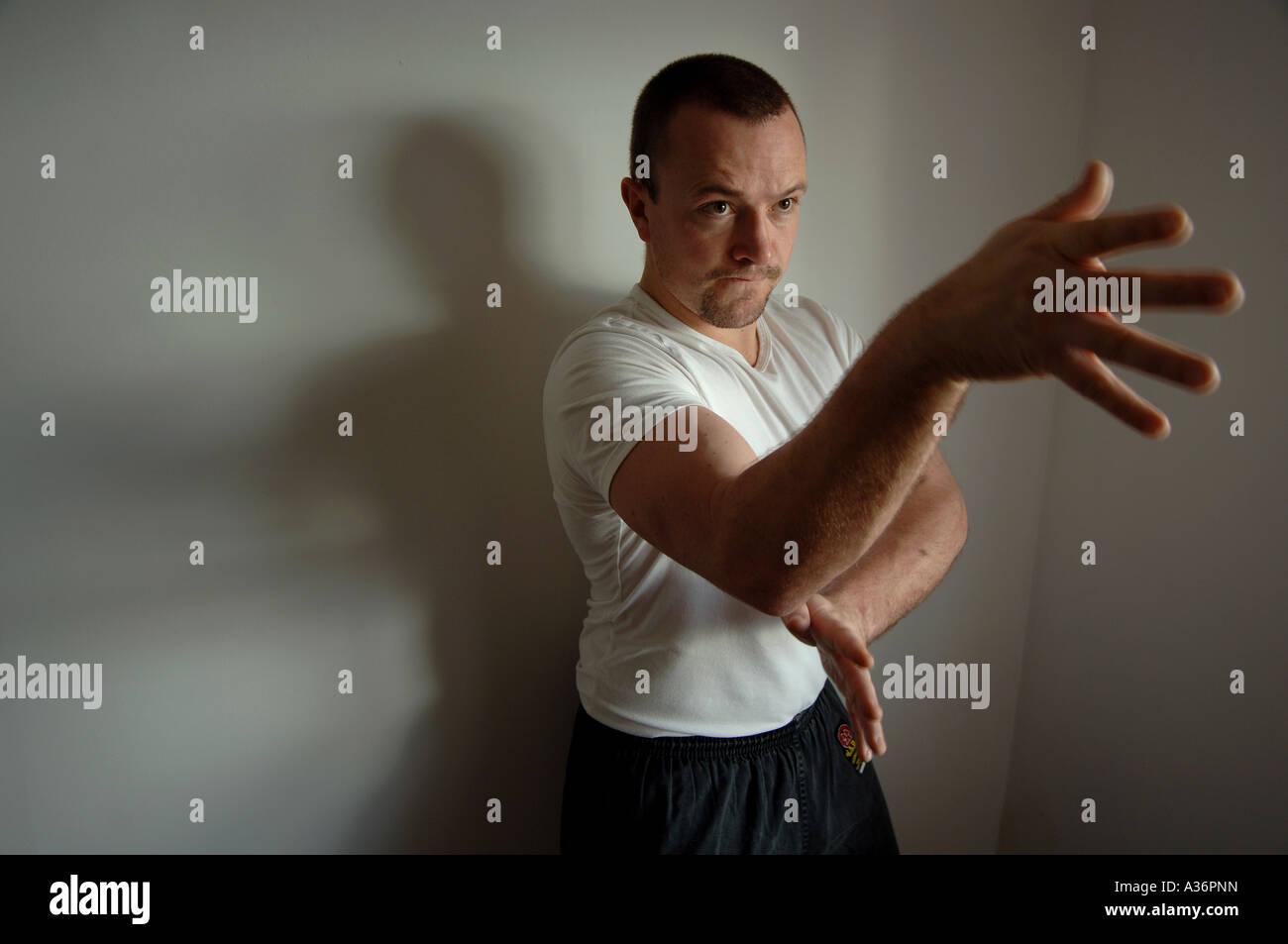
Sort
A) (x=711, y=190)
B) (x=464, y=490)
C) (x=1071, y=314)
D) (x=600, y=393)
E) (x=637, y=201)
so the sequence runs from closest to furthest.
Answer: (x=1071, y=314) → (x=600, y=393) → (x=711, y=190) → (x=637, y=201) → (x=464, y=490)

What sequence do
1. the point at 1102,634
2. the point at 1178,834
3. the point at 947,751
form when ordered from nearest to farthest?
the point at 1178,834 → the point at 1102,634 → the point at 947,751

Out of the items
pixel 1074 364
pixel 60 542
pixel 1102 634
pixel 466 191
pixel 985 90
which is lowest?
pixel 1102 634

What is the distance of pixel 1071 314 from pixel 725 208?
55 centimetres

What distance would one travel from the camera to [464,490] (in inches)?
48.3

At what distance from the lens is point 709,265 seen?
3.39 feet

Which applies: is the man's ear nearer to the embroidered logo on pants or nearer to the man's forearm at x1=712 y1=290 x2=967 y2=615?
the man's forearm at x1=712 y1=290 x2=967 y2=615

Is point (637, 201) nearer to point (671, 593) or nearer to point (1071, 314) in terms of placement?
point (671, 593)

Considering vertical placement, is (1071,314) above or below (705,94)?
below

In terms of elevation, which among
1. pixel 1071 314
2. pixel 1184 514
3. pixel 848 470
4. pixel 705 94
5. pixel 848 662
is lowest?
pixel 848 662

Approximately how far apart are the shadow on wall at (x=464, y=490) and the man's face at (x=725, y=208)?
9.9 inches

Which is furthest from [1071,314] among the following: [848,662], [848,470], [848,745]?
[848,745]
